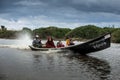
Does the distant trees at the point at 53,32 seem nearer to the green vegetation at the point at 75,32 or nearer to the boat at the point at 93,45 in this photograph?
the green vegetation at the point at 75,32

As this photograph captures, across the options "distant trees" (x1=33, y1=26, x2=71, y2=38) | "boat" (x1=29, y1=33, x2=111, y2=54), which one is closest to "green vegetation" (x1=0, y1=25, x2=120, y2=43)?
"distant trees" (x1=33, y1=26, x2=71, y2=38)

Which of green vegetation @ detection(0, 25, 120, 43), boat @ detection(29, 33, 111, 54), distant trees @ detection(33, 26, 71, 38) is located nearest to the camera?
boat @ detection(29, 33, 111, 54)

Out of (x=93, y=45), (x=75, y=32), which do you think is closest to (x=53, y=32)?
(x=75, y=32)

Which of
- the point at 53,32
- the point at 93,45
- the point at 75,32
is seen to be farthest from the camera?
the point at 53,32

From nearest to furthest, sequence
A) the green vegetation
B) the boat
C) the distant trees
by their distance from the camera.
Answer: the boat < the green vegetation < the distant trees

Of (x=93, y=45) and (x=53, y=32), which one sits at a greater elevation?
(x=53, y=32)

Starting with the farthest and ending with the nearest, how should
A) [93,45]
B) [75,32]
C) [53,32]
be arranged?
1. [53,32]
2. [75,32]
3. [93,45]

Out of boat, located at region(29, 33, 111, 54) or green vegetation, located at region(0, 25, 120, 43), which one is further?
green vegetation, located at region(0, 25, 120, 43)

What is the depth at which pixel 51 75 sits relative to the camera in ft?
63.7

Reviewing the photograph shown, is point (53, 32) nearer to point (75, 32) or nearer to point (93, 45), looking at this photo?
point (75, 32)

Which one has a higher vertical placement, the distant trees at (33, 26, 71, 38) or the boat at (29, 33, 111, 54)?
the distant trees at (33, 26, 71, 38)

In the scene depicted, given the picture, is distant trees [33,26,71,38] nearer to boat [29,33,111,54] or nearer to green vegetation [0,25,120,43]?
green vegetation [0,25,120,43]

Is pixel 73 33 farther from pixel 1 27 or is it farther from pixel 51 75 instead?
pixel 51 75

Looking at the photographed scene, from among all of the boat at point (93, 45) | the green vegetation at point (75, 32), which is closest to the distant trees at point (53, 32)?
the green vegetation at point (75, 32)
